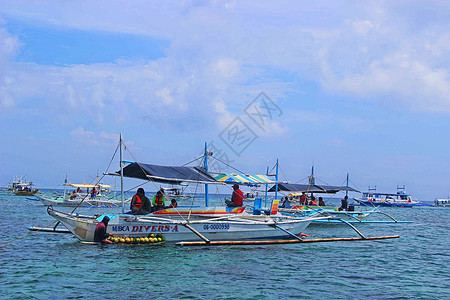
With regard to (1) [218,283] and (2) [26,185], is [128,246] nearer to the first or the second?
(1) [218,283]

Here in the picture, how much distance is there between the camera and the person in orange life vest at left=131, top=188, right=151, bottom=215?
19203 mm

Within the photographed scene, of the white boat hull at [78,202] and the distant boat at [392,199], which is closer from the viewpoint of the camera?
the white boat hull at [78,202]

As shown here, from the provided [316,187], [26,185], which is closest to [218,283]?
[316,187]

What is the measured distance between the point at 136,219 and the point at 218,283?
23.0 ft

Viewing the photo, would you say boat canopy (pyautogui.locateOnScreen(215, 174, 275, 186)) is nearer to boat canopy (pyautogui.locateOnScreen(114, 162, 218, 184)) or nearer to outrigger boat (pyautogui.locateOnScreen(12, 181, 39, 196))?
boat canopy (pyautogui.locateOnScreen(114, 162, 218, 184))

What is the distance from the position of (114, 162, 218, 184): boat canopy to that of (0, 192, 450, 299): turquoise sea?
10.2 ft

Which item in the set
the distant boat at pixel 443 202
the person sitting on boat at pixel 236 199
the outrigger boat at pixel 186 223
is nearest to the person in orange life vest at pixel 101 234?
the outrigger boat at pixel 186 223

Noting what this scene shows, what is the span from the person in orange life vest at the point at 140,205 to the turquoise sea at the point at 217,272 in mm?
1581

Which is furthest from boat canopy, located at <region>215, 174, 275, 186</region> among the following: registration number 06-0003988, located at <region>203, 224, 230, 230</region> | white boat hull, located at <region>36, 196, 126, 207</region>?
white boat hull, located at <region>36, 196, 126, 207</region>

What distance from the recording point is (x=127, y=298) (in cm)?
1099

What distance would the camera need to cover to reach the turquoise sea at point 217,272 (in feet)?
39.1

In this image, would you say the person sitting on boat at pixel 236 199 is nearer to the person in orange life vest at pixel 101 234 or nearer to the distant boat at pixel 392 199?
the person in orange life vest at pixel 101 234

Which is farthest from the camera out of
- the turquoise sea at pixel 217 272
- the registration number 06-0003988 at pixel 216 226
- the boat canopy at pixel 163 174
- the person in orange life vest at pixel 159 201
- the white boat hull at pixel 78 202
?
the white boat hull at pixel 78 202

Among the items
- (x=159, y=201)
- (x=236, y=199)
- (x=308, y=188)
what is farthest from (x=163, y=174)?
(x=308, y=188)
